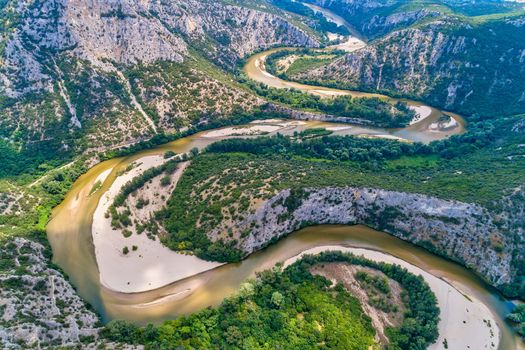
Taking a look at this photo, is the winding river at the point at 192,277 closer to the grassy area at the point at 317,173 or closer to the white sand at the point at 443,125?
the grassy area at the point at 317,173

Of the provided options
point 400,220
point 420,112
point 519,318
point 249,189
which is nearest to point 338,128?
point 420,112

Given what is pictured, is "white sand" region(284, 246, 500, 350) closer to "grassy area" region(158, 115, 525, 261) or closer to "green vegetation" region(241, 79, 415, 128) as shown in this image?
"grassy area" region(158, 115, 525, 261)

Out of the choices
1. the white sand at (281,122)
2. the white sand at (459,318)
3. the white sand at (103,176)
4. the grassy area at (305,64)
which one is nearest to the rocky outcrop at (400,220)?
the white sand at (459,318)

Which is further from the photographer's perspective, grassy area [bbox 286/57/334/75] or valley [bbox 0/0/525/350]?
grassy area [bbox 286/57/334/75]

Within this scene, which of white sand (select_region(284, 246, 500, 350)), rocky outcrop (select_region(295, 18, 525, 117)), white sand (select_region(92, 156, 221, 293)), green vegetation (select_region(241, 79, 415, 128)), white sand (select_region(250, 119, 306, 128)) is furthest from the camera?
rocky outcrop (select_region(295, 18, 525, 117))

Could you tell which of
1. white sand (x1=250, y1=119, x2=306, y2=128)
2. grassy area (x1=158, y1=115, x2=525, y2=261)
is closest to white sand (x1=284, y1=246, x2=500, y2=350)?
grassy area (x1=158, y1=115, x2=525, y2=261)

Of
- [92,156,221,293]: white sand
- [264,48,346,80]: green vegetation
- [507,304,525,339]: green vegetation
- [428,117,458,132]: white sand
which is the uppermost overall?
[428,117,458,132]: white sand

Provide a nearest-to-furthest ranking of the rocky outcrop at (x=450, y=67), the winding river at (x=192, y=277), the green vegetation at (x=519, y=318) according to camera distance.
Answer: the green vegetation at (x=519, y=318) → the winding river at (x=192, y=277) → the rocky outcrop at (x=450, y=67)

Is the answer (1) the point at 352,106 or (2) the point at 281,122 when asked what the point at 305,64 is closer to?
(1) the point at 352,106
